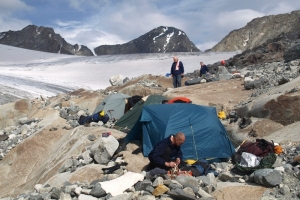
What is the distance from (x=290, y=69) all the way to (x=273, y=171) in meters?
10.4

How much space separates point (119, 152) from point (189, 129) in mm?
1792

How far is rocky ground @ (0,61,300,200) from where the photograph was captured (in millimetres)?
6156

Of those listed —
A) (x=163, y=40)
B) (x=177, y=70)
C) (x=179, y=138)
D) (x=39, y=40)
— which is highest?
(x=39, y=40)

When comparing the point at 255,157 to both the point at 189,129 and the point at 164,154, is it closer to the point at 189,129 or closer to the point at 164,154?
the point at 164,154

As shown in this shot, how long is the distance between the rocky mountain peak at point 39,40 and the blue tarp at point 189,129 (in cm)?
11987

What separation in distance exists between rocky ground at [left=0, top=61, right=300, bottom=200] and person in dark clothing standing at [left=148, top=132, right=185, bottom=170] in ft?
1.51

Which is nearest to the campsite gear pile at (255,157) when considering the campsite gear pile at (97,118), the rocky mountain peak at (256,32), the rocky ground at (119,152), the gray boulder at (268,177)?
the rocky ground at (119,152)

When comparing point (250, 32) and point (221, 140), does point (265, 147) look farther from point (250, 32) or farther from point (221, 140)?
point (250, 32)

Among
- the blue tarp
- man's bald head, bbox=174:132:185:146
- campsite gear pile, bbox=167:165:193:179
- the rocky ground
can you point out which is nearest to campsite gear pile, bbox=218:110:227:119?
the rocky ground

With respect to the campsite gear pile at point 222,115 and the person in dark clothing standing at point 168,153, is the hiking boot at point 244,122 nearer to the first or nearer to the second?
the campsite gear pile at point 222,115

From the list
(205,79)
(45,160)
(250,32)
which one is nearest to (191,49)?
(250,32)

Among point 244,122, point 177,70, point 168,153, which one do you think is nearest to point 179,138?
point 168,153

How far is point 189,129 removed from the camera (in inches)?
357

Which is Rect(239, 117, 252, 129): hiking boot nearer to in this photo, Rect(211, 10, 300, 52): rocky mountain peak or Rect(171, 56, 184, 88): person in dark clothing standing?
Rect(171, 56, 184, 88): person in dark clothing standing
